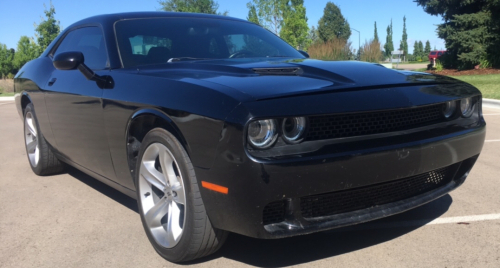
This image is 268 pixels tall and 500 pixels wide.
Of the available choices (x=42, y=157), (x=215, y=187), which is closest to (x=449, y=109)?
(x=215, y=187)

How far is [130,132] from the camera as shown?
2926 mm

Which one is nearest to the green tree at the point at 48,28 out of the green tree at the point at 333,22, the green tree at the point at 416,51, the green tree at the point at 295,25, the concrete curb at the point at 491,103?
the green tree at the point at 295,25

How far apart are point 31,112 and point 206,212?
3.06 metres

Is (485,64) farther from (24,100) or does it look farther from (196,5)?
(196,5)

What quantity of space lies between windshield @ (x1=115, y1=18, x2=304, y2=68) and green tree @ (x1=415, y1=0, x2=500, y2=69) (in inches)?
825

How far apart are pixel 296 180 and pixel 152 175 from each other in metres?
0.99

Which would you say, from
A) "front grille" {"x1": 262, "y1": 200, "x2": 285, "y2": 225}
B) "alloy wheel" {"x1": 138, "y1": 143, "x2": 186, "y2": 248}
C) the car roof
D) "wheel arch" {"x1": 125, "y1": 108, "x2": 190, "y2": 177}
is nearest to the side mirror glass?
the car roof

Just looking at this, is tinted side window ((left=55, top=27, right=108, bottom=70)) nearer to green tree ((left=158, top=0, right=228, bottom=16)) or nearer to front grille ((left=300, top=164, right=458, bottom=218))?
front grille ((left=300, top=164, right=458, bottom=218))

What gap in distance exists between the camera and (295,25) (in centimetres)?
3309

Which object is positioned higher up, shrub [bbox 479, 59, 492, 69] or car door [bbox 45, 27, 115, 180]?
car door [bbox 45, 27, 115, 180]

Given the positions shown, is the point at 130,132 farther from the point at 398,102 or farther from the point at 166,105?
the point at 398,102

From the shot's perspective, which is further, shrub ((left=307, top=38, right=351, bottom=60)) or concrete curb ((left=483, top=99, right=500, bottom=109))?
shrub ((left=307, top=38, right=351, bottom=60))

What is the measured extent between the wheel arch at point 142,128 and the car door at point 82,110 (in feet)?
1.00

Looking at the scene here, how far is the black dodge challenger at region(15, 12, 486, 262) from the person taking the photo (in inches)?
85.0
